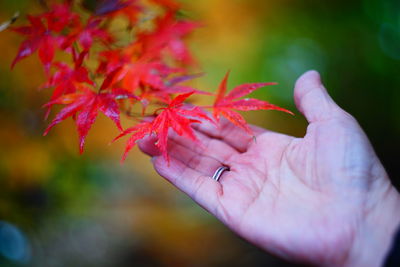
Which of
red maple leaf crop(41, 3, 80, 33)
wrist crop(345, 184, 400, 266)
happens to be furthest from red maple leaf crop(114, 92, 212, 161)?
wrist crop(345, 184, 400, 266)

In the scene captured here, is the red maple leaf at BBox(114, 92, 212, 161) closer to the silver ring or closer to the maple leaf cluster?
the maple leaf cluster

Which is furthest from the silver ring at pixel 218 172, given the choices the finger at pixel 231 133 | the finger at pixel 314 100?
the finger at pixel 314 100

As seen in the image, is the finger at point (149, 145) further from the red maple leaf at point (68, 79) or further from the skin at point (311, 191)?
the red maple leaf at point (68, 79)

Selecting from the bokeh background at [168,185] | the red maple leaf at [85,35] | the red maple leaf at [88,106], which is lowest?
the bokeh background at [168,185]

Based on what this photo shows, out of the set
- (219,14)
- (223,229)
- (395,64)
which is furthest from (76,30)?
(395,64)

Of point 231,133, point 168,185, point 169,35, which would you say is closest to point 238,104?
point 231,133

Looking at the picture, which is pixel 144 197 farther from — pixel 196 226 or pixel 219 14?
pixel 219 14
